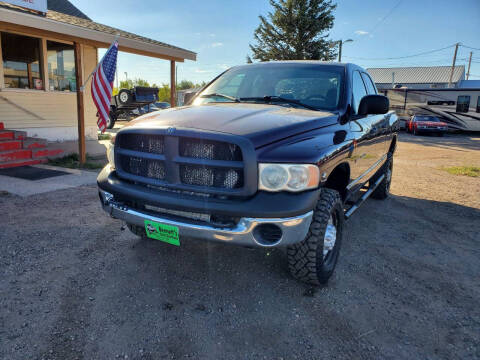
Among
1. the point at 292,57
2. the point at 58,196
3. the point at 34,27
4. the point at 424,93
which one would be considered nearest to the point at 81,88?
the point at 34,27

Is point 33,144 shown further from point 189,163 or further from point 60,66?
point 189,163

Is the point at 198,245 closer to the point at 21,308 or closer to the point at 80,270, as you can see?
the point at 80,270

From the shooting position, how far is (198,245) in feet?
11.6

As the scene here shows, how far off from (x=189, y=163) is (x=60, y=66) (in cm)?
973

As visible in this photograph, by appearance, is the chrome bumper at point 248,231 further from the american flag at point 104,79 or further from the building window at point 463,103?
the building window at point 463,103

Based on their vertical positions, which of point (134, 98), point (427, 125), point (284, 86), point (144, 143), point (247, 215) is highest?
point (134, 98)

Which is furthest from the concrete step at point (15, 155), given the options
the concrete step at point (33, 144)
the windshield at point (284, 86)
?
the windshield at point (284, 86)

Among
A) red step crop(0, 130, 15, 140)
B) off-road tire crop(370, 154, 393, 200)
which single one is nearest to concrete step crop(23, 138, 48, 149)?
red step crop(0, 130, 15, 140)

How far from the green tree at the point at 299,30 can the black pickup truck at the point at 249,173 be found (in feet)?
73.8

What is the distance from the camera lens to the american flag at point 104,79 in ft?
25.5

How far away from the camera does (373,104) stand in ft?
10.7

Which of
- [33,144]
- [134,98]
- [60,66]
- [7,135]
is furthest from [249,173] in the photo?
[134,98]

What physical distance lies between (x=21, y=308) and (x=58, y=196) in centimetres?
310

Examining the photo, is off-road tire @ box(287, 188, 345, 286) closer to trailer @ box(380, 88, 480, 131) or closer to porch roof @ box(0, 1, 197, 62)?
porch roof @ box(0, 1, 197, 62)
